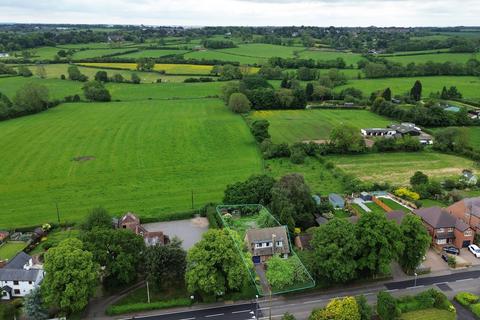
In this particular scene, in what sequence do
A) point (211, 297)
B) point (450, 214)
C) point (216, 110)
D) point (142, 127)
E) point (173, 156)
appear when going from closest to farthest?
point (211, 297) < point (450, 214) < point (173, 156) < point (142, 127) < point (216, 110)

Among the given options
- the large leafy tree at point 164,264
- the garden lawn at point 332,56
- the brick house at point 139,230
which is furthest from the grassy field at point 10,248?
the garden lawn at point 332,56

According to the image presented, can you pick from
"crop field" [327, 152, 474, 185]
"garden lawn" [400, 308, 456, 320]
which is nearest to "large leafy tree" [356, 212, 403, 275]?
"garden lawn" [400, 308, 456, 320]

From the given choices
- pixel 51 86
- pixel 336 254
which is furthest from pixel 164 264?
pixel 51 86

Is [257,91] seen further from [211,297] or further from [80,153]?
[211,297]

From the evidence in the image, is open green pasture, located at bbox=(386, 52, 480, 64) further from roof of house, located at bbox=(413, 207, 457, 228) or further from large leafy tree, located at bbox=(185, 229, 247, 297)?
large leafy tree, located at bbox=(185, 229, 247, 297)

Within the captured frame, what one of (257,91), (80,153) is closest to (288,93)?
(257,91)

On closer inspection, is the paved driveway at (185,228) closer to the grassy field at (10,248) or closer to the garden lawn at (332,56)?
the grassy field at (10,248)
